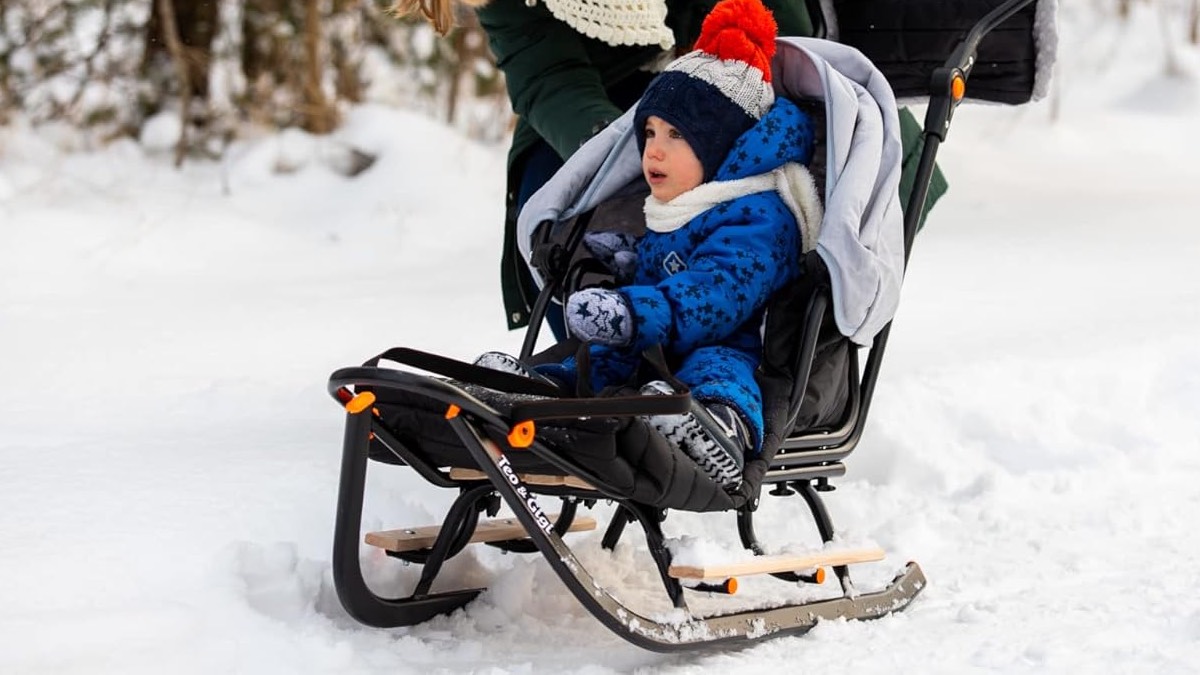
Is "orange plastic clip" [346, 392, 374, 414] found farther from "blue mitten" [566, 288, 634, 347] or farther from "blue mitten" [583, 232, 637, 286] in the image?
"blue mitten" [583, 232, 637, 286]

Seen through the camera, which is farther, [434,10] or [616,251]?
[434,10]

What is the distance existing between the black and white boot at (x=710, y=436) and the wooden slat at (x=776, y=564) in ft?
0.54

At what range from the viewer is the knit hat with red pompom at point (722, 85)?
3.19m

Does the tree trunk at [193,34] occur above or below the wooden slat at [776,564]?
below

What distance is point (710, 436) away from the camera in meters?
2.86

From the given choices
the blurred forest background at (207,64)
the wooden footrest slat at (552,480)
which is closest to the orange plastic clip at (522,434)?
the wooden footrest slat at (552,480)

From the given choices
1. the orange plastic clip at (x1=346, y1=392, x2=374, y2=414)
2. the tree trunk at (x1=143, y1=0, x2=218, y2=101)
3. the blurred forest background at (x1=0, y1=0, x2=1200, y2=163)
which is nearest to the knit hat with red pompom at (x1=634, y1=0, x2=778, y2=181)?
the orange plastic clip at (x1=346, y1=392, x2=374, y2=414)

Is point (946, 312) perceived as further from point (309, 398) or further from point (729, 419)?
point (729, 419)

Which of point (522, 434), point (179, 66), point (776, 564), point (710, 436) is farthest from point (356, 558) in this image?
point (179, 66)

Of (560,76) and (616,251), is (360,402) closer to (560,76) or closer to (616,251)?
(616,251)

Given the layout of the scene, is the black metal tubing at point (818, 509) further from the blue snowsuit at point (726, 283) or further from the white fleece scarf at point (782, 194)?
the white fleece scarf at point (782, 194)

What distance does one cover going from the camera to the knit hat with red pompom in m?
3.19

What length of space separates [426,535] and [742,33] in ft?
4.00

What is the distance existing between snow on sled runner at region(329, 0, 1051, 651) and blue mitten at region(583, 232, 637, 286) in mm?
53
